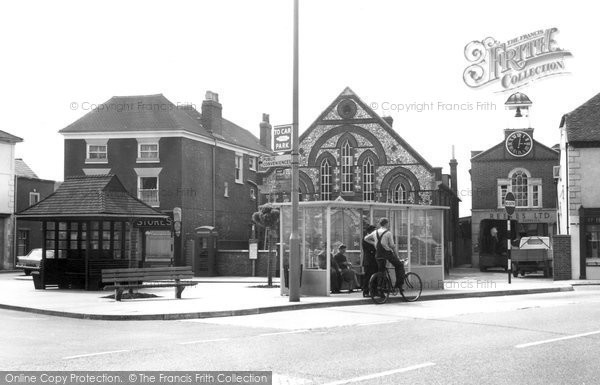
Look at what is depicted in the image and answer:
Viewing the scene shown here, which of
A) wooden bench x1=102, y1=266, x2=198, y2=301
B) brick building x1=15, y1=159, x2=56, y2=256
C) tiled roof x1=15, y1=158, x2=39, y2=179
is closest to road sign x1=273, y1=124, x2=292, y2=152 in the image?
wooden bench x1=102, y1=266, x2=198, y2=301

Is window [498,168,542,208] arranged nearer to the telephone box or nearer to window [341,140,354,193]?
window [341,140,354,193]

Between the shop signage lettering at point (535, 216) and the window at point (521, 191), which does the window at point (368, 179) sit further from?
the window at point (521, 191)

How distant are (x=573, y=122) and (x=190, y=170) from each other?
22.3 meters

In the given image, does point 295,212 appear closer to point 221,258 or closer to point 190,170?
point 221,258

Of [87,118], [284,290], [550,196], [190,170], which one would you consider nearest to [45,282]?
[284,290]

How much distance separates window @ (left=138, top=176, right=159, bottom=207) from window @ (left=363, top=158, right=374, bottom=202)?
12.2 m

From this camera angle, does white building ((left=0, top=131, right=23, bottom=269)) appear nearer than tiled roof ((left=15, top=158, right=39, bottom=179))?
Yes

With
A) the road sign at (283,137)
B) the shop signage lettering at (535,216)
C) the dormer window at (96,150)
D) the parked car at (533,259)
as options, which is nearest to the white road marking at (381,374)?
the road sign at (283,137)

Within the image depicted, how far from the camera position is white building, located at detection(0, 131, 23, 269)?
157 feet

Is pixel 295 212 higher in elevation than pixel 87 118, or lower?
lower

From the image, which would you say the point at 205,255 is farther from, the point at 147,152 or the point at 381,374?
the point at 381,374

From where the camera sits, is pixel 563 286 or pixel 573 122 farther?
pixel 573 122

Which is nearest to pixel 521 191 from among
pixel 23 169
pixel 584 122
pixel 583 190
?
pixel 584 122

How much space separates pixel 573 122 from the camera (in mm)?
31594
